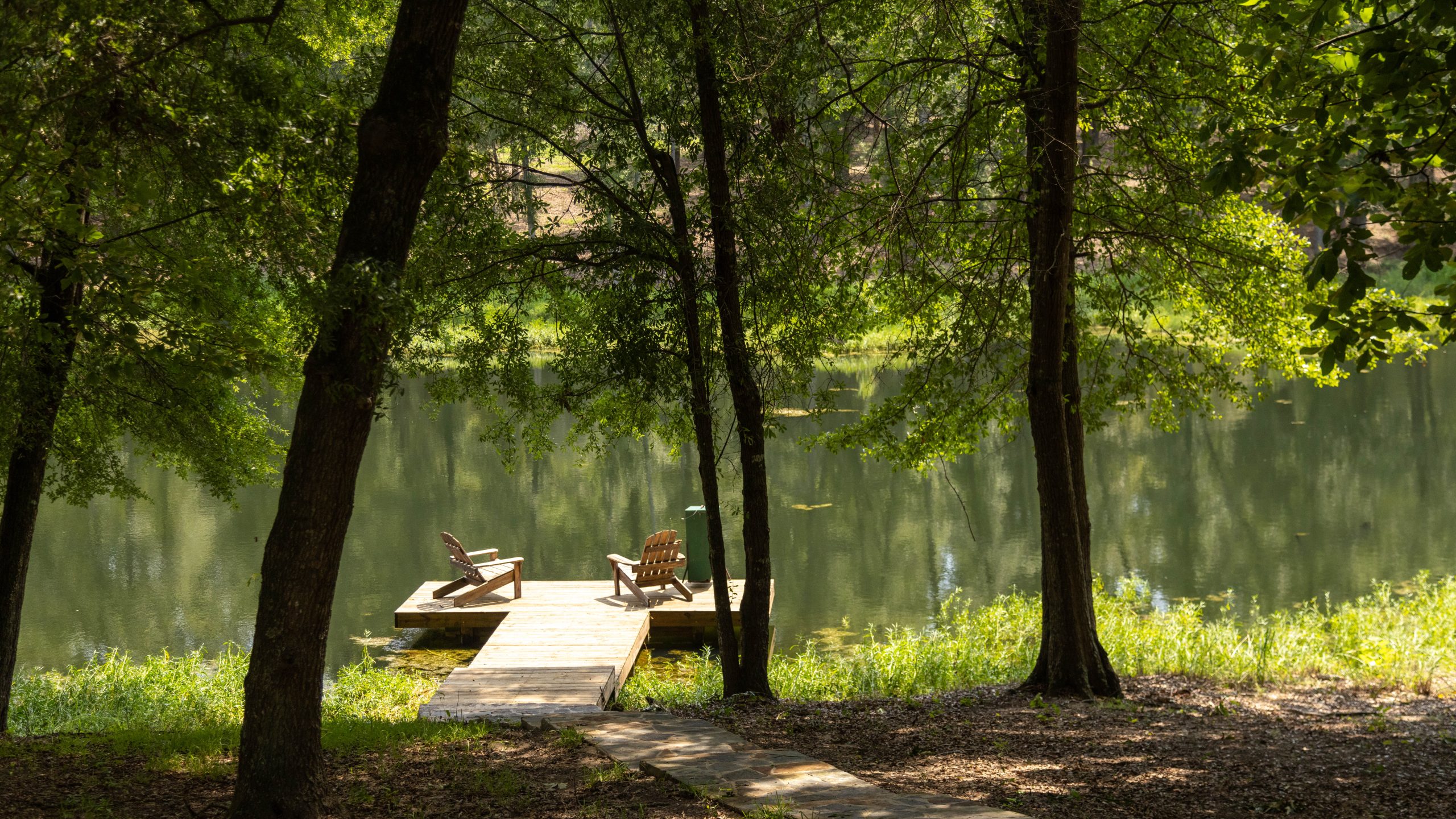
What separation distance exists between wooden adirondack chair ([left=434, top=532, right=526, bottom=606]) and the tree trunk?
7.17 m

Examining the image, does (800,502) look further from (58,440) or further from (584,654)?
(58,440)

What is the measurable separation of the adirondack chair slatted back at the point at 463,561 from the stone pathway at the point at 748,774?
678 centimetres

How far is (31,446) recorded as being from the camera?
7.65 m

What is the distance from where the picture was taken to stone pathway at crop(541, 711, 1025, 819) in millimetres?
4559

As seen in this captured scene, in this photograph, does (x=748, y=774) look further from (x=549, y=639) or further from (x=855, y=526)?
(x=855, y=526)

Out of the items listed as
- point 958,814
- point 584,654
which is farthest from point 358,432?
point 584,654

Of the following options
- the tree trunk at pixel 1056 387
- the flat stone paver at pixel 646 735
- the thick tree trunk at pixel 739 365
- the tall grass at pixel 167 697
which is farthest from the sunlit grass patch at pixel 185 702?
the tree trunk at pixel 1056 387

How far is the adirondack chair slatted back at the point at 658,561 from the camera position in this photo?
13461 mm

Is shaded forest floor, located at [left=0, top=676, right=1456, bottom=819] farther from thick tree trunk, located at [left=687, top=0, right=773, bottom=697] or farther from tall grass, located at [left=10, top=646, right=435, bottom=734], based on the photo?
tall grass, located at [left=10, top=646, right=435, bottom=734]

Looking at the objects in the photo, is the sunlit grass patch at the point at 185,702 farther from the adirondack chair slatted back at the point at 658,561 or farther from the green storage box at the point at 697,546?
the green storage box at the point at 697,546

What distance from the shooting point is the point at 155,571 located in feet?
55.1

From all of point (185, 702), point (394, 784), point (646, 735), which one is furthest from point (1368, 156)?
point (185, 702)

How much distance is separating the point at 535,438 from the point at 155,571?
10.5 meters

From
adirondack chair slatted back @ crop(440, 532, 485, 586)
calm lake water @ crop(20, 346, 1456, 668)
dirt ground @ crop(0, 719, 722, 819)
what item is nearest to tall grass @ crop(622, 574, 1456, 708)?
calm lake water @ crop(20, 346, 1456, 668)
